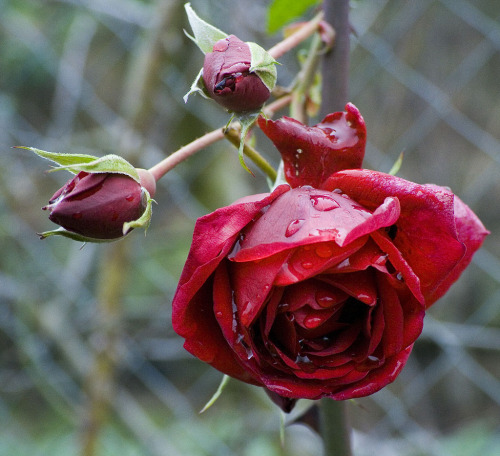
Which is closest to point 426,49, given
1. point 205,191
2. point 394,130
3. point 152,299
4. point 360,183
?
point 394,130

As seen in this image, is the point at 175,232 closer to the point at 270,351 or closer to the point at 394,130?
the point at 394,130

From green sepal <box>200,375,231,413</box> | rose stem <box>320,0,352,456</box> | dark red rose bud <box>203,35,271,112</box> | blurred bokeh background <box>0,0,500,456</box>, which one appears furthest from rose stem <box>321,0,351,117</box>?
blurred bokeh background <box>0,0,500,456</box>

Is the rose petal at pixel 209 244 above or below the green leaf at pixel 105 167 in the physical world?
above

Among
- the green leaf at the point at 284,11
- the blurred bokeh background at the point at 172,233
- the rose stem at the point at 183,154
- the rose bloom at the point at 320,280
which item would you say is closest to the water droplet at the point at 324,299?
the rose bloom at the point at 320,280

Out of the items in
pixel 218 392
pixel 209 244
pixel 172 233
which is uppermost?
pixel 209 244

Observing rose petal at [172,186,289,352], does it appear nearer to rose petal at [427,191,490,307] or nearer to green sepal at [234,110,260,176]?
green sepal at [234,110,260,176]

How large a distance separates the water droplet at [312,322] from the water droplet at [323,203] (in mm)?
63

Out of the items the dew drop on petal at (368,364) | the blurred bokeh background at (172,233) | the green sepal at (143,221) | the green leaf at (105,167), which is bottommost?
the blurred bokeh background at (172,233)

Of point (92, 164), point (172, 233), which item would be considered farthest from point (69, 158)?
point (172, 233)

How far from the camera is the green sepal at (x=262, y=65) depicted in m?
0.35

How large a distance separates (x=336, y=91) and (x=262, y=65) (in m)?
0.11

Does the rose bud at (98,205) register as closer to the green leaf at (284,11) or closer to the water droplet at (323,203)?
the water droplet at (323,203)

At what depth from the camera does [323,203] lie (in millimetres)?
343

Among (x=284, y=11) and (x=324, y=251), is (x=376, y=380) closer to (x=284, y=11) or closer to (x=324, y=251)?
(x=324, y=251)
